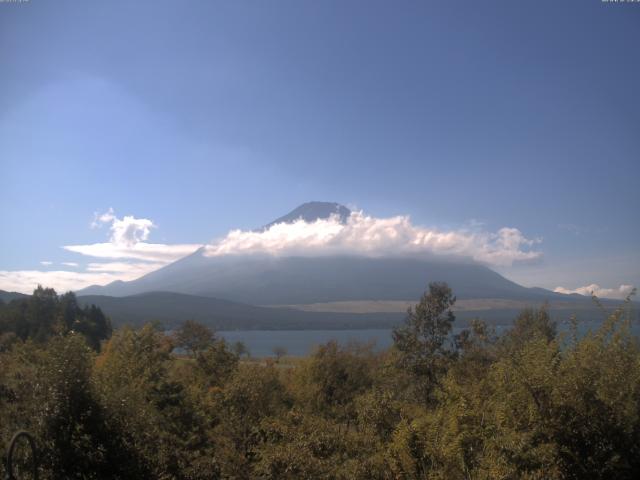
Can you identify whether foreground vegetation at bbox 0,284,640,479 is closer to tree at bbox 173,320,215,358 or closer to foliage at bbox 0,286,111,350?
tree at bbox 173,320,215,358

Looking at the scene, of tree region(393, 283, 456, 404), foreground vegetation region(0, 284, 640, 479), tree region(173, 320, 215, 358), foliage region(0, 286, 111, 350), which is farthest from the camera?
foliage region(0, 286, 111, 350)

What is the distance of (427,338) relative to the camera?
2644cm

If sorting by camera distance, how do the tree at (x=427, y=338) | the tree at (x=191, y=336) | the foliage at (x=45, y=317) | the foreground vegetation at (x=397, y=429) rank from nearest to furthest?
the foreground vegetation at (x=397, y=429)
the tree at (x=427, y=338)
the tree at (x=191, y=336)
the foliage at (x=45, y=317)

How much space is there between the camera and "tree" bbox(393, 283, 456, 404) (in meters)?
25.5

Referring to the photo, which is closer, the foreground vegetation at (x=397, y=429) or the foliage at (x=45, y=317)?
the foreground vegetation at (x=397, y=429)

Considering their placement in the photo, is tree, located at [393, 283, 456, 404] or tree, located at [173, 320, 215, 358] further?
tree, located at [173, 320, 215, 358]

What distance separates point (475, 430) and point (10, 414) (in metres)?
9.84

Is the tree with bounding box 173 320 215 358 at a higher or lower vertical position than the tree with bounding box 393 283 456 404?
lower

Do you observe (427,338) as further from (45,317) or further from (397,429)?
(45,317)

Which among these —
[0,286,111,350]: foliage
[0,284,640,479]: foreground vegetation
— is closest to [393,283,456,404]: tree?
[0,284,640,479]: foreground vegetation

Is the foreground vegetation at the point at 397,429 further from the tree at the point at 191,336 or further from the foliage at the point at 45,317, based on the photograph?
the foliage at the point at 45,317

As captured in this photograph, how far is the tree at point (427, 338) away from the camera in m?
25.5

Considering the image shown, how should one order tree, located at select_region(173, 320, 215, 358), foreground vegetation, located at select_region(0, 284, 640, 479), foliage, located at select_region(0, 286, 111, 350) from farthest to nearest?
foliage, located at select_region(0, 286, 111, 350)
tree, located at select_region(173, 320, 215, 358)
foreground vegetation, located at select_region(0, 284, 640, 479)

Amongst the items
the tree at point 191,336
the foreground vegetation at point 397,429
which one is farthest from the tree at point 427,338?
the tree at point 191,336
